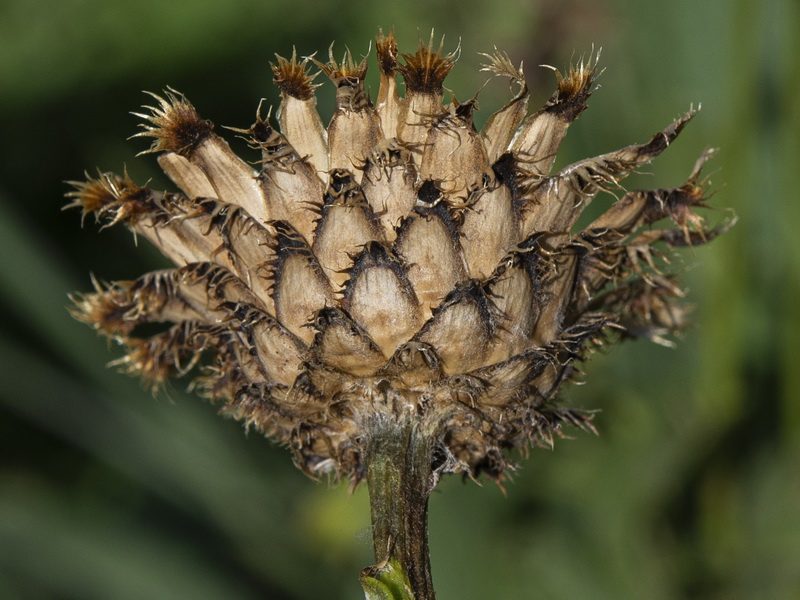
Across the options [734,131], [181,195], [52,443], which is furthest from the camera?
[52,443]

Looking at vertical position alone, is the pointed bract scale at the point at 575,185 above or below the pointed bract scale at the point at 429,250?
above

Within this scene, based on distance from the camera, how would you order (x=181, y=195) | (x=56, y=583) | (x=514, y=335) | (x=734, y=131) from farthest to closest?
1. (x=56, y=583)
2. (x=734, y=131)
3. (x=181, y=195)
4. (x=514, y=335)

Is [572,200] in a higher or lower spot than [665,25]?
lower

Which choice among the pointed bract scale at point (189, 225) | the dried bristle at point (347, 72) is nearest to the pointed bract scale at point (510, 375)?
the pointed bract scale at point (189, 225)

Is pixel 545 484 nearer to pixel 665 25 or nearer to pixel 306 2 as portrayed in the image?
pixel 665 25

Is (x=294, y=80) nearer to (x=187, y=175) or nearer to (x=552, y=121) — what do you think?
(x=187, y=175)

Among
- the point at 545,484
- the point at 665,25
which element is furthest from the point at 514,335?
the point at 665,25

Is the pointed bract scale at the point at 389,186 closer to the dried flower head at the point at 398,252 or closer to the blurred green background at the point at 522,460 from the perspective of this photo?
the dried flower head at the point at 398,252
